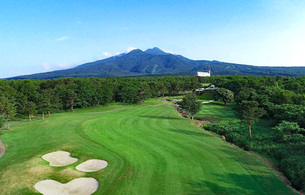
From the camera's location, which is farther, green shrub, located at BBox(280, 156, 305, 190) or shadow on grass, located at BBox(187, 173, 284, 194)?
green shrub, located at BBox(280, 156, 305, 190)

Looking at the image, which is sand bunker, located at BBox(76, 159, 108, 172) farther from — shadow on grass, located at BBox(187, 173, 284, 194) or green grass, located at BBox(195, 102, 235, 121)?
green grass, located at BBox(195, 102, 235, 121)

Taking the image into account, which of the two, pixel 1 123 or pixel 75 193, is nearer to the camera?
pixel 75 193

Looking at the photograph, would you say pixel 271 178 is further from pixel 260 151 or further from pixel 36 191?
pixel 36 191

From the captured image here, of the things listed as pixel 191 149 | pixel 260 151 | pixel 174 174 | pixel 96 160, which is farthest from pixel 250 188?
pixel 96 160

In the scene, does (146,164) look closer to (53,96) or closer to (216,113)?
(216,113)

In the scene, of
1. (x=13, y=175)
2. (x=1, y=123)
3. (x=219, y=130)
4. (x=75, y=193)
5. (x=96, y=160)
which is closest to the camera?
(x=75, y=193)

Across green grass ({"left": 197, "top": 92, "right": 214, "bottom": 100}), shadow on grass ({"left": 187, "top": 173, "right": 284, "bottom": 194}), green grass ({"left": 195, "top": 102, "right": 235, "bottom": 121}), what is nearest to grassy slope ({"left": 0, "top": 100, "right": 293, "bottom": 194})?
shadow on grass ({"left": 187, "top": 173, "right": 284, "bottom": 194})

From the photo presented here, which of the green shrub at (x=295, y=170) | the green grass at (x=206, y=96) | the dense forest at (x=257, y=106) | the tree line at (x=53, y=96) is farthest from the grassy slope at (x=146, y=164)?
the green grass at (x=206, y=96)
